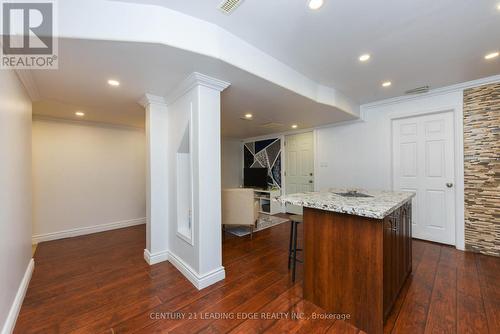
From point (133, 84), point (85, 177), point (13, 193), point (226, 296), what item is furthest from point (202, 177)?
point (85, 177)

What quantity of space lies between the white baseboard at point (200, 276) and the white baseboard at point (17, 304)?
1308 mm

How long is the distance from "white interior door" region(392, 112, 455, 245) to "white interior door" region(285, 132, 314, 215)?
1.75 m

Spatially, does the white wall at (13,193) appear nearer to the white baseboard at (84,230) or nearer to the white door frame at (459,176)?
the white baseboard at (84,230)

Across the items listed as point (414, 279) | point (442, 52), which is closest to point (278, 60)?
point (442, 52)

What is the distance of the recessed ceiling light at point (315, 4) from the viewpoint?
1.47m

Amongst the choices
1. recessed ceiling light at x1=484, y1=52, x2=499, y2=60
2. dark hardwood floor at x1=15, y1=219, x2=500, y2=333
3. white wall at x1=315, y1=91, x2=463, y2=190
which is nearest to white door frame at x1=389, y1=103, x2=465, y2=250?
white wall at x1=315, y1=91, x2=463, y2=190

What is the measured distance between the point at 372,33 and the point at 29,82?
349 centimetres

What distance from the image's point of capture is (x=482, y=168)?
2.77 meters

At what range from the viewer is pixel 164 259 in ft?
8.79

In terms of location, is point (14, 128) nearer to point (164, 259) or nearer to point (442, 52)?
point (164, 259)

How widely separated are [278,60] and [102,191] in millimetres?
4138

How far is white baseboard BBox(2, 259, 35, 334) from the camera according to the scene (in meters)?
1.46

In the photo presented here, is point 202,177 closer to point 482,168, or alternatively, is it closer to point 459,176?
point 459,176

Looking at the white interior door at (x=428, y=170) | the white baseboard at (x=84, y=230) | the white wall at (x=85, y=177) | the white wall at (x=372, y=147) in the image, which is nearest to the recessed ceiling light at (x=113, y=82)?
the white wall at (x=85, y=177)
